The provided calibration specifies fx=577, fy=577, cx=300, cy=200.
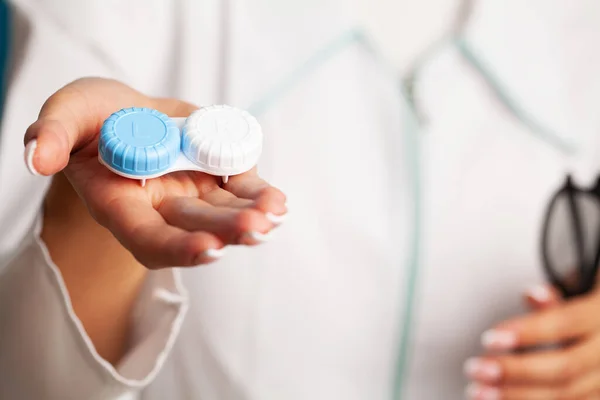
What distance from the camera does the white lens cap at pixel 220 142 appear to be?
0.78ft

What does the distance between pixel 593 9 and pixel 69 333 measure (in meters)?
0.43

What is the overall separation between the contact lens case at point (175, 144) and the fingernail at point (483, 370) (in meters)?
0.23

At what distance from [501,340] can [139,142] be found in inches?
10.7

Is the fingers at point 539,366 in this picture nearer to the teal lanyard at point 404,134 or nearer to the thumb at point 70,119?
the teal lanyard at point 404,134

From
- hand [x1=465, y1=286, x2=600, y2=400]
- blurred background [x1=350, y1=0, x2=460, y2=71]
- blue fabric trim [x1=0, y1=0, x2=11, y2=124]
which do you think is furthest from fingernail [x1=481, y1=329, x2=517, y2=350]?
blue fabric trim [x1=0, y1=0, x2=11, y2=124]

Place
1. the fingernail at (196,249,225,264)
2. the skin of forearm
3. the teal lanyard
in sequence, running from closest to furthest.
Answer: the fingernail at (196,249,225,264) < the skin of forearm < the teal lanyard

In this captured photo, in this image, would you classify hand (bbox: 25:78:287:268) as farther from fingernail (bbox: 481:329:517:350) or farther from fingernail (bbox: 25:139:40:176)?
fingernail (bbox: 481:329:517:350)

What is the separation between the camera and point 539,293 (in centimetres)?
40

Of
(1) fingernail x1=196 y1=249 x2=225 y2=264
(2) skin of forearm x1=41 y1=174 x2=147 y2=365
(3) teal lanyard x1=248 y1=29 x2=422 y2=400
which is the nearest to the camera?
(1) fingernail x1=196 y1=249 x2=225 y2=264

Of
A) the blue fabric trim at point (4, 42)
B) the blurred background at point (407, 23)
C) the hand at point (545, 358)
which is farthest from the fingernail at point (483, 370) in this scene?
the blue fabric trim at point (4, 42)

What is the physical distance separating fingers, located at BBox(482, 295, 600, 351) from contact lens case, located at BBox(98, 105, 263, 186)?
0.23m

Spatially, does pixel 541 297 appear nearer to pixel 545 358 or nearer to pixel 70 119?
pixel 545 358

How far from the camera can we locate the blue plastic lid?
0.73 feet

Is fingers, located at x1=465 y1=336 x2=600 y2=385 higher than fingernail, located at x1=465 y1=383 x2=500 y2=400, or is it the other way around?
fingers, located at x1=465 y1=336 x2=600 y2=385
